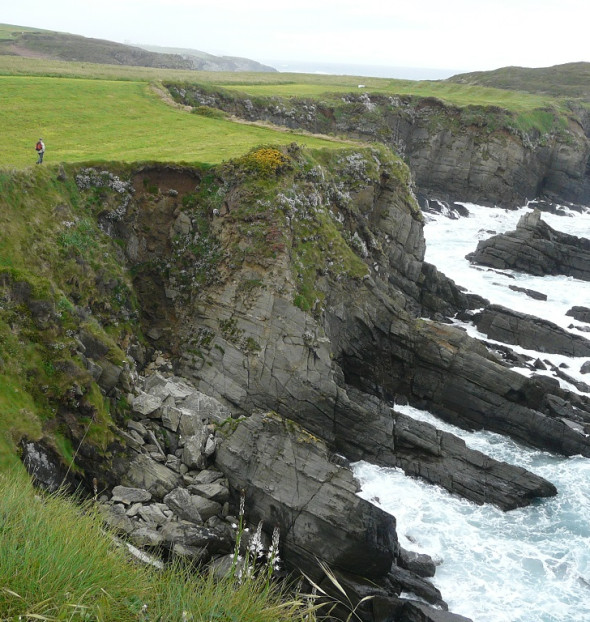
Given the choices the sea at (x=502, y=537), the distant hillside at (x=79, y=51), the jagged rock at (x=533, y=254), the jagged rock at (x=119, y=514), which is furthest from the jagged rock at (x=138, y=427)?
the distant hillside at (x=79, y=51)

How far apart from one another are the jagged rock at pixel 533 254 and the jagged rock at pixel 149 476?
129 feet

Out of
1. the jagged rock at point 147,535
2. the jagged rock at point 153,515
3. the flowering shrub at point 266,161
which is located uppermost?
the flowering shrub at point 266,161

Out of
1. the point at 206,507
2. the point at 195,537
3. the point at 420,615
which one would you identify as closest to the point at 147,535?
the point at 195,537

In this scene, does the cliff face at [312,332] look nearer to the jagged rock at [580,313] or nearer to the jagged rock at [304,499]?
the jagged rock at [304,499]

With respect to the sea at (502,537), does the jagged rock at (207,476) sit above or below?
above

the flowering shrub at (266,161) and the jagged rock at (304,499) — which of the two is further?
the flowering shrub at (266,161)

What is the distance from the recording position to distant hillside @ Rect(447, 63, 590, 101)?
101938 mm

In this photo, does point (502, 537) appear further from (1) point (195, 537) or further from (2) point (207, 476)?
(1) point (195, 537)

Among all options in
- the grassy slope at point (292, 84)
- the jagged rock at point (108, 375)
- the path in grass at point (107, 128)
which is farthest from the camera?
the grassy slope at point (292, 84)

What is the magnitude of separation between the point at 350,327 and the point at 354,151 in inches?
541

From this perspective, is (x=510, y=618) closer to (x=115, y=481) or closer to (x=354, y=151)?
(x=115, y=481)

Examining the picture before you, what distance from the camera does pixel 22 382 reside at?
15.5 m

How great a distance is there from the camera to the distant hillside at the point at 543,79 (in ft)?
334

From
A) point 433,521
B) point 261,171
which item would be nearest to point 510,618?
point 433,521
